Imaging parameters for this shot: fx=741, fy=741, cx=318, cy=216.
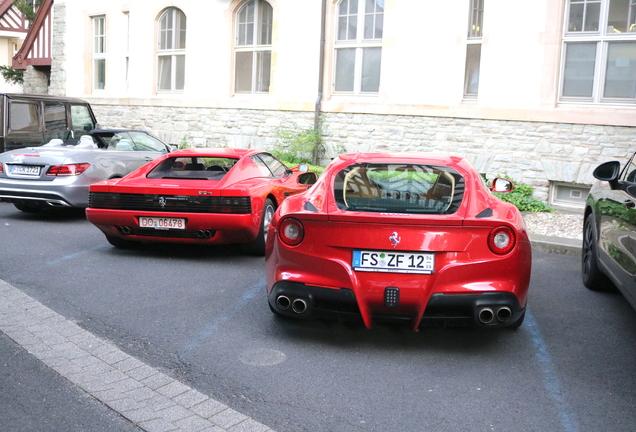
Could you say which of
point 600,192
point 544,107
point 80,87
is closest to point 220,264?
point 600,192

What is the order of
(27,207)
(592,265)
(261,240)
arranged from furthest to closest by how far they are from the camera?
(27,207) → (261,240) → (592,265)

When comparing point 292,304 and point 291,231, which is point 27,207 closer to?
point 291,231

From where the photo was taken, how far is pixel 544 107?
1366 centimetres

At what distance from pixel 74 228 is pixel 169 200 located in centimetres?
309

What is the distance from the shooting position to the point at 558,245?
9.63 m

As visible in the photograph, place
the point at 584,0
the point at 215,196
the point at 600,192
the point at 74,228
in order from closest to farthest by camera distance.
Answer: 1. the point at 600,192
2. the point at 215,196
3. the point at 74,228
4. the point at 584,0

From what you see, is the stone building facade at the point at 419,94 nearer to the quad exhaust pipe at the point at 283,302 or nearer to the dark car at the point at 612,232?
the dark car at the point at 612,232

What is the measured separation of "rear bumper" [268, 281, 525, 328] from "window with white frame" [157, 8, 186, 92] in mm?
16177

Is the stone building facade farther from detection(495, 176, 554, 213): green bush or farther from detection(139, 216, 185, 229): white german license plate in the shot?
detection(139, 216, 185, 229): white german license plate

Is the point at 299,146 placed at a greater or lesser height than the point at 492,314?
greater

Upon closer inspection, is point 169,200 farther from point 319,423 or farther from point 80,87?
point 80,87

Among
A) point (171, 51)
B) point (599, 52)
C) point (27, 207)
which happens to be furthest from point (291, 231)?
point (171, 51)

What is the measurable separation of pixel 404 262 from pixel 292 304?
0.81 m

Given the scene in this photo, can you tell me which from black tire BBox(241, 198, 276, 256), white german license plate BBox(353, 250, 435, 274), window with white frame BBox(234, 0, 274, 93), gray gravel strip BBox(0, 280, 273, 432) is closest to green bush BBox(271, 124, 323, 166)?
window with white frame BBox(234, 0, 274, 93)
